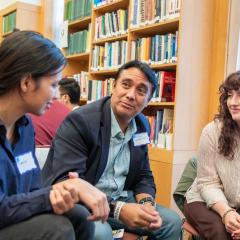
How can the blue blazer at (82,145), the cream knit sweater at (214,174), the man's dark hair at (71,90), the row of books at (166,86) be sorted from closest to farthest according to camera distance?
the blue blazer at (82,145), the cream knit sweater at (214,174), the row of books at (166,86), the man's dark hair at (71,90)

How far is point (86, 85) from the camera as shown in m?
4.04

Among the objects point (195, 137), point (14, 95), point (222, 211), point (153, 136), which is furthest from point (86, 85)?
point (14, 95)

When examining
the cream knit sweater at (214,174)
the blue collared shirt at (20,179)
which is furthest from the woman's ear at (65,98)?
the blue collared shirt at (20,179)

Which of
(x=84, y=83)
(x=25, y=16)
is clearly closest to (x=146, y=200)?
(x=84, y=83)

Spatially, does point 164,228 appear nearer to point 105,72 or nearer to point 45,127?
point 45,127

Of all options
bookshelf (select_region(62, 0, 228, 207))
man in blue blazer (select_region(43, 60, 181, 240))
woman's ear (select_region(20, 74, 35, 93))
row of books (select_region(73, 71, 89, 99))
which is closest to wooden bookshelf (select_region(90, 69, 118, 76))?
row of books (select_region(73, 71, 89, 99))

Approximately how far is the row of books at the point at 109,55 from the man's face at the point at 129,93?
1549 millimetres

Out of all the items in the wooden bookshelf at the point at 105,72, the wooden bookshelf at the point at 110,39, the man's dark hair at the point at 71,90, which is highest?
the wooden bookshelf at the point at 110,39

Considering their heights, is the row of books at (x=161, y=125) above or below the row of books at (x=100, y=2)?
below

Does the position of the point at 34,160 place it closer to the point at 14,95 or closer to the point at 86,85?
the point at 14,95

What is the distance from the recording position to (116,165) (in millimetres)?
1820

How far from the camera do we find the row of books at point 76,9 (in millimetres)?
4078

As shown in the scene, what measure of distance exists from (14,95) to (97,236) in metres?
0.67

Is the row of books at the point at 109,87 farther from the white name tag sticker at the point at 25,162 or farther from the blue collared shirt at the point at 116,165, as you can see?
the white name tag sticker at the point at 25,162
